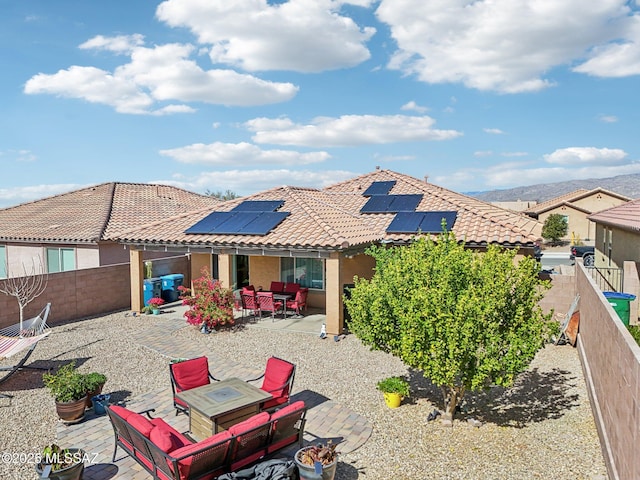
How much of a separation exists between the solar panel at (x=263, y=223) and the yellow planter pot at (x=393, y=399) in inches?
346

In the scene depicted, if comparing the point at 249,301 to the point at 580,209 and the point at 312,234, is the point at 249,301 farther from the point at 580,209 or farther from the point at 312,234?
the point at 580,209

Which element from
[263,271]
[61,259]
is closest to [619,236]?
[263,271]

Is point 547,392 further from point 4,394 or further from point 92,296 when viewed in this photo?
point 92,296

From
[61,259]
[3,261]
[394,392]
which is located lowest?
[394,392]

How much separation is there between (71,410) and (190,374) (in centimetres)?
218

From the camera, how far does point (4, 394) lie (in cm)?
1020

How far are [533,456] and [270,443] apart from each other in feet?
13.8

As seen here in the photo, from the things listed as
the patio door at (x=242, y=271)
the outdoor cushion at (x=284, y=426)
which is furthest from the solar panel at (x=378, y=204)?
the outdoor cushion at (x=284, y=426)

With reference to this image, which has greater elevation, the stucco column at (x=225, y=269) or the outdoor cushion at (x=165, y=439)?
the stucco column at (x=225, y=269)

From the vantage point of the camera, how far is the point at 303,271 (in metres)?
19.2

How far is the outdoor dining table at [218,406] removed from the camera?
740 cm

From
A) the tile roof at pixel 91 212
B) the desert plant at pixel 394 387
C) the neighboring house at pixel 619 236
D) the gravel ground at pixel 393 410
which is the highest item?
the tile roof at pixel 91 212

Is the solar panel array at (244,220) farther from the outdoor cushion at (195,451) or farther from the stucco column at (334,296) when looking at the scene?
the outdoor cushion at (195,451)

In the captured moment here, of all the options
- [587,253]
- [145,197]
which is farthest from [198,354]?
[587,253]
